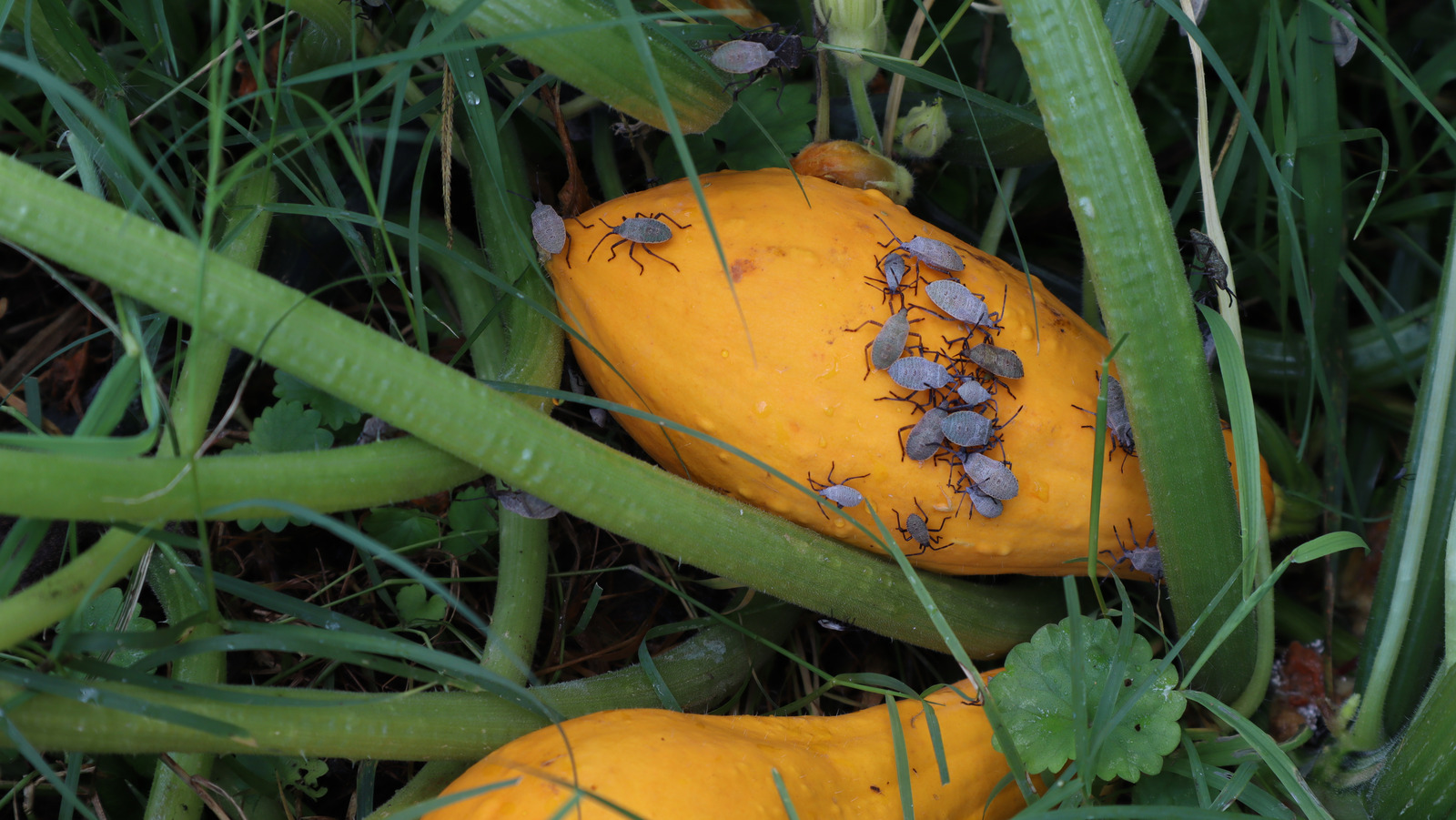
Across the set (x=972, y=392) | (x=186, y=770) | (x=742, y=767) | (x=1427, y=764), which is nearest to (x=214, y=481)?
(x=186, y=770)

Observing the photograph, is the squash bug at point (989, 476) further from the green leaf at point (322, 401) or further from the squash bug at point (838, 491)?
Result: the green leaf at point (322, 401)

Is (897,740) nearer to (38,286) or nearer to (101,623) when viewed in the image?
(101,623)

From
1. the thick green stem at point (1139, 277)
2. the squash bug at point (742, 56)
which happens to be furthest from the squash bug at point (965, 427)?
the squash bug at point (742, 56)

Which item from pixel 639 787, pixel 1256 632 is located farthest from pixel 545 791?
pixel 1256 632

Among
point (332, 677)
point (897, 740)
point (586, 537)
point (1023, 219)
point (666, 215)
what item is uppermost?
point (666, 215)

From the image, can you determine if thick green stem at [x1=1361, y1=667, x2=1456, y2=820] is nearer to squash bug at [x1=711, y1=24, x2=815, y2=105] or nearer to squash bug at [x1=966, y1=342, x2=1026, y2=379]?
squash bug at [x1=966, y1=342, x2=1026, y2=379]

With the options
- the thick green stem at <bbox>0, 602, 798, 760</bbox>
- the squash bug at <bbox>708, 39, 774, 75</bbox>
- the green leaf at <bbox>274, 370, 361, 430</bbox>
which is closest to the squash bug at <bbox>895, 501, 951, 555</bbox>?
the thick green stem at <bbox>0, 602, 798, 760</bbox>

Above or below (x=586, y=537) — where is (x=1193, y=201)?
above
